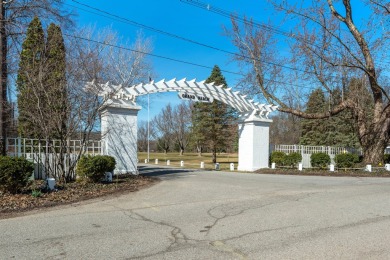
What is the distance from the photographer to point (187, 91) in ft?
59.1

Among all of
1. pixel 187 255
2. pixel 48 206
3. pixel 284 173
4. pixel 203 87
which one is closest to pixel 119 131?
pixel 203 87

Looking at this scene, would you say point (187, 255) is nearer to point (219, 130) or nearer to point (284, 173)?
point (284, 173)

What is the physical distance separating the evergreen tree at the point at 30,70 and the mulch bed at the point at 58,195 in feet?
8.91

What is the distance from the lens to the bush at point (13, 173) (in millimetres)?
8656

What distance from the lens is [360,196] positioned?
10.1 m

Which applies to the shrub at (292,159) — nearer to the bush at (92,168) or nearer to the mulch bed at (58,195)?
the mulch bed at (58,195)

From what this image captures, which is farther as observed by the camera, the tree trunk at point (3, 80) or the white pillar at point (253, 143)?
the white pillar at point (253, 143)

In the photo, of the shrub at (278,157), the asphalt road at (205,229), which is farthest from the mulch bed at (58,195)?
the shrub at (278,157)

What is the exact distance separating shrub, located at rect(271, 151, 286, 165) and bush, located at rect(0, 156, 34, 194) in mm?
15639

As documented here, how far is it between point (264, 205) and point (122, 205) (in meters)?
3.53

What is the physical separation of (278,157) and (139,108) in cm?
1022

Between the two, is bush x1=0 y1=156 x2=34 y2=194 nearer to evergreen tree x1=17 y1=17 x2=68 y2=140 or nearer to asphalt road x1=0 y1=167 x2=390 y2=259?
asphalt road x1=0 y1=167 x2=390 y2=259

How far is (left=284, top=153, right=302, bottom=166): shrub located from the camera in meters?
21.1

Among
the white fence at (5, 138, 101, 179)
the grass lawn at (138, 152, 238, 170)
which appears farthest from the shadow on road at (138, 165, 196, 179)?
the grass lawn at (138, 152, 238, 170)
